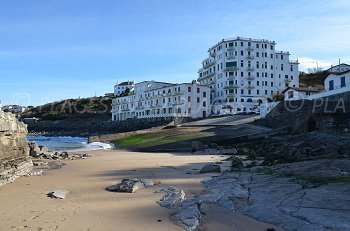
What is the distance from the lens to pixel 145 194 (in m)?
12.0

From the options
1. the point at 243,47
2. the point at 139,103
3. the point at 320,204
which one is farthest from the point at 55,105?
the point at 320,204

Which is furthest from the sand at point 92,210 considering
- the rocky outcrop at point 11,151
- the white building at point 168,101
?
the white building at point 168,101

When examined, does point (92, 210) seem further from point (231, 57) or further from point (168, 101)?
point (231, 57)

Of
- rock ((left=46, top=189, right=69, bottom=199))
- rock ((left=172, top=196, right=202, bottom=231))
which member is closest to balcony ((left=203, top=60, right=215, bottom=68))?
rock ((left=46, top=189, right=69, bottom=199))

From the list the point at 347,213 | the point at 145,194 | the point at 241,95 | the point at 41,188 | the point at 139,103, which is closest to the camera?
the point at 347,213

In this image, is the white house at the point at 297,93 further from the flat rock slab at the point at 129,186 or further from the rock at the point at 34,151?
the flat rock slab at the point at 129,186

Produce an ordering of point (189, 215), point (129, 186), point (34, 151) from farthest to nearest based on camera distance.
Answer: point (34, 151) → point (129, 186) → point (189, 215)

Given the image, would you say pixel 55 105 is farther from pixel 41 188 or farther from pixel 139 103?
pixel 41 188

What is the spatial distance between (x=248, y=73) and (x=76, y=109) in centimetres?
7990

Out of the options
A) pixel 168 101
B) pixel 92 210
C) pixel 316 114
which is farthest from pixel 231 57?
pixel 92 210

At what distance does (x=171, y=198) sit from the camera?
35.8ft

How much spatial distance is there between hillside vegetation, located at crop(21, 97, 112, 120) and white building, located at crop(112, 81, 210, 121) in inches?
1143

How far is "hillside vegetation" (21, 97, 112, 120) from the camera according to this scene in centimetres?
13562

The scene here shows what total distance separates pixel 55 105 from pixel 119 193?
161401 mm
